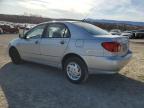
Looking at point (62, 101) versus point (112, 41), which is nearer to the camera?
point (62, 101)

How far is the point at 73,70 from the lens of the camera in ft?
22.8

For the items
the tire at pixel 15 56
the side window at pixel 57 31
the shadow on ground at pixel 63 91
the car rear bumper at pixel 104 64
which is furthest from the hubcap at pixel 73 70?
the tire at pixel 15 56

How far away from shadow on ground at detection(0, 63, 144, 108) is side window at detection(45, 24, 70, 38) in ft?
3.87

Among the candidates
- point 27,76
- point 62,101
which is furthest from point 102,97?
point 27,76

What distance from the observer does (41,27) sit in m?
8.18

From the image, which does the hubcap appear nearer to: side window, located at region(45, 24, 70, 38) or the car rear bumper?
the car rear bumper

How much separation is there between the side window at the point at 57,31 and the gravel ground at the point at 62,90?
1.18m

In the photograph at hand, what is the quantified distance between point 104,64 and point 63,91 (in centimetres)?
116

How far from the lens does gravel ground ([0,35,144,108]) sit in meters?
5.44

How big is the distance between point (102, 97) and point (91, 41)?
142cm

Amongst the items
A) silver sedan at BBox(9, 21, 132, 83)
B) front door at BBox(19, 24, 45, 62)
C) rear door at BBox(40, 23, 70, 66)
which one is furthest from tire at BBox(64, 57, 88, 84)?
front door at BBox(19, 24, 45, 62)

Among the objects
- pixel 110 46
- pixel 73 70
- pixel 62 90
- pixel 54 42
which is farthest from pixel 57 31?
pixel 62 90

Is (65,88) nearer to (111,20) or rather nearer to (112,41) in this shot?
(112,41)

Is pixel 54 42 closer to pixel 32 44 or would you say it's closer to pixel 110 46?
pixel 32 44
